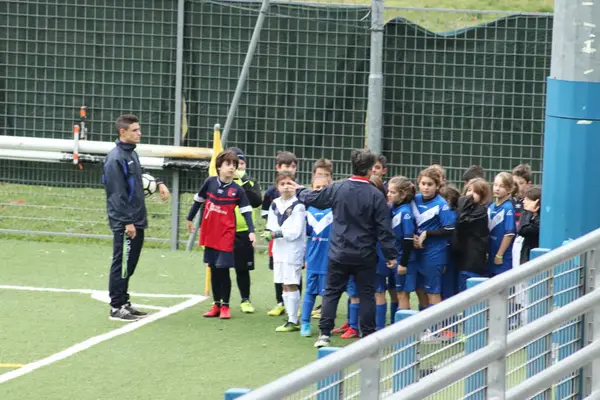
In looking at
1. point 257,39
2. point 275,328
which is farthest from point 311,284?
point 257,39

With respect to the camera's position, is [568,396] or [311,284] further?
[311,284]

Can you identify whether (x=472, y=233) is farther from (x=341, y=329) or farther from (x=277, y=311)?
(x=277, y=311)

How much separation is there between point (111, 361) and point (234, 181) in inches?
95.1

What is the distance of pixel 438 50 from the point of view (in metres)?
14.0

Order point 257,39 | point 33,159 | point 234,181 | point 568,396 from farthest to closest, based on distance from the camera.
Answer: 1. point 33,159
2. point 257,39
3. point 234,181
4. point 568,396

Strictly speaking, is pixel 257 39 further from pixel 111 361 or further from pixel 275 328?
pixel 111 361

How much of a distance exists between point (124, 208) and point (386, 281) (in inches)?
92.2

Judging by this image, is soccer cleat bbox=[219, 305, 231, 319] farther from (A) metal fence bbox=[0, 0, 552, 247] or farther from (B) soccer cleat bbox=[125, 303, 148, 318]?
(A) metal fence bbox=[0, 0, 552, 247]

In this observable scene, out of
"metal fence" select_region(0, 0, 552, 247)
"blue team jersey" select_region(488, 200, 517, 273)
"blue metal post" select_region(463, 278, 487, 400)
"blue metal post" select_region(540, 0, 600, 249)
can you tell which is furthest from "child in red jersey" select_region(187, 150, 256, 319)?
"blue metal post" select_region(463, 278, 487, 400)

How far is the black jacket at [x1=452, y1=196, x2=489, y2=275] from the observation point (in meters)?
10.3

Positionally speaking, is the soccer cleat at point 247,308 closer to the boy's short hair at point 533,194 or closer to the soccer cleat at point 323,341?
the soccer cleat at point 323,341

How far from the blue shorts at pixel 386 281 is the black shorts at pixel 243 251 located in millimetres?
1234

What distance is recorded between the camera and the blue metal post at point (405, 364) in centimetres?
453

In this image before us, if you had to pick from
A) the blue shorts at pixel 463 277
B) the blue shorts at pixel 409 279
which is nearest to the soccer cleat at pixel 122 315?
the blue shorts at pixel 409 279
